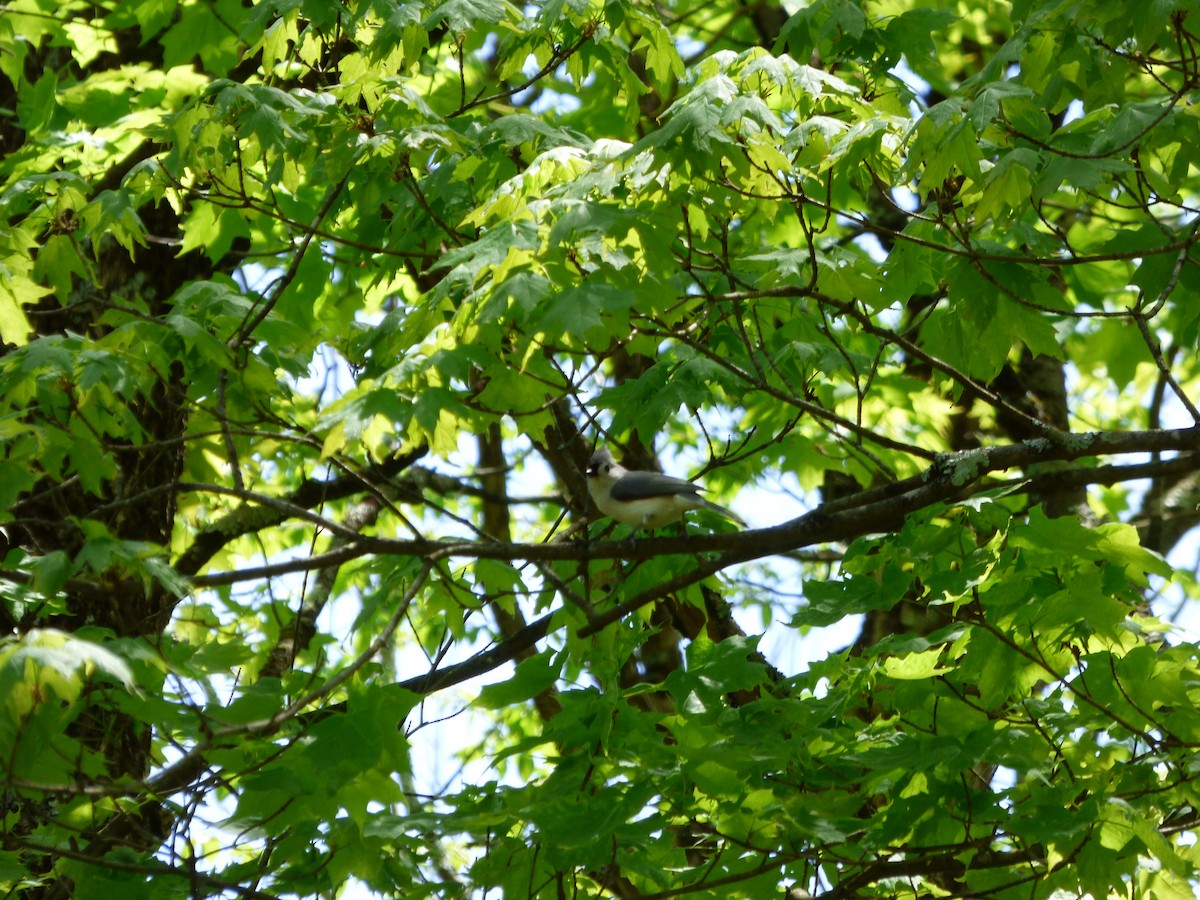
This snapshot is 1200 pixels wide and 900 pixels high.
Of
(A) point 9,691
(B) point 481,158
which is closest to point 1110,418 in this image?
(B) point 481,158

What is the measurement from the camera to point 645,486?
4.96m

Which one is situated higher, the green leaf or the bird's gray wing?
the bird's gray wing

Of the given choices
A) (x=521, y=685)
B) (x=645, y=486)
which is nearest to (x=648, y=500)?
(x=645, y=486)

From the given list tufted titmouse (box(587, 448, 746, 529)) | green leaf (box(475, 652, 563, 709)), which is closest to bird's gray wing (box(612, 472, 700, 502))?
tufted titmouse (box(587, 448, 746, 529))

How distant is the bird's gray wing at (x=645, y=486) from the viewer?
16.1ft

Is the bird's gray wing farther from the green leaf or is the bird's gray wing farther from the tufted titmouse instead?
the green leaf

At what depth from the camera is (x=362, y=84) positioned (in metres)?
3.96

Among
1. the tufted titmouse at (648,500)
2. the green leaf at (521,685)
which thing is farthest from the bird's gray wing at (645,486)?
the green leaf at (521,685)

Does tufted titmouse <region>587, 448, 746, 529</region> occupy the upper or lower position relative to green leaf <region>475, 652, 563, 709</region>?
upper

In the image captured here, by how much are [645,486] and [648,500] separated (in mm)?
67

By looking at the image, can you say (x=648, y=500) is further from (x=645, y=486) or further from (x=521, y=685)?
(x=521, y=685)

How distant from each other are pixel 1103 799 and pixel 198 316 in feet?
10.5

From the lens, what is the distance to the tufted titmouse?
4.82 metres

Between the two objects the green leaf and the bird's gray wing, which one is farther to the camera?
the bird's gray wing
